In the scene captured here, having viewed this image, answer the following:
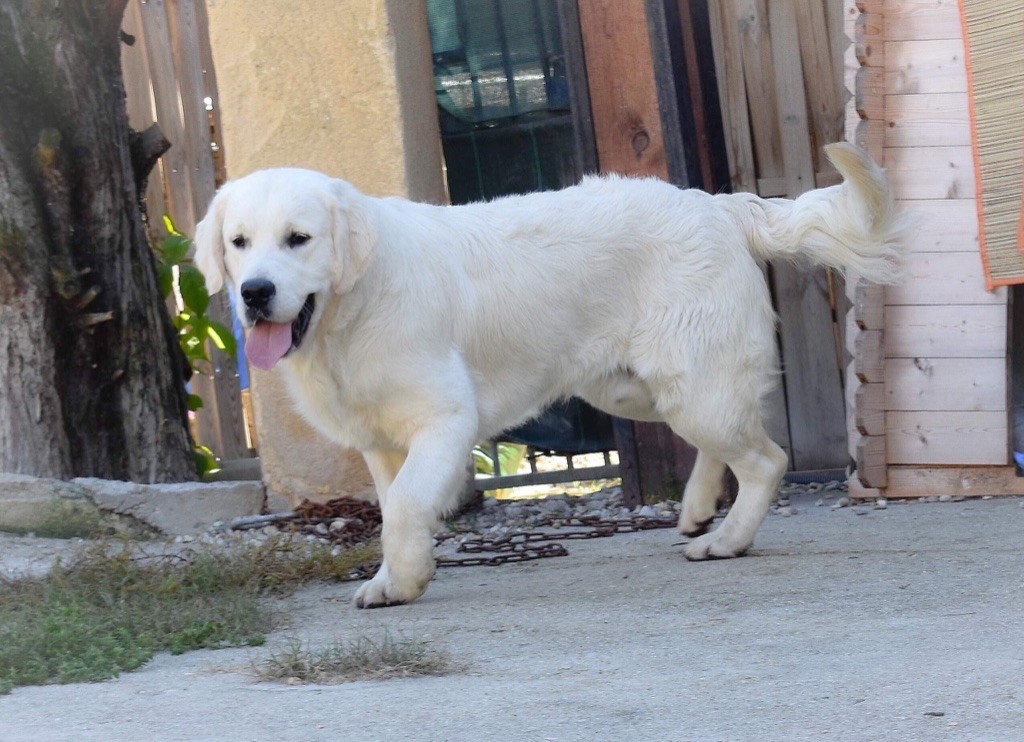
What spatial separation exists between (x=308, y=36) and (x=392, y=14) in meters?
0.37

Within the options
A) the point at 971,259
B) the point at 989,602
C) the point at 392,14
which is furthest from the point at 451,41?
the point at 989,602

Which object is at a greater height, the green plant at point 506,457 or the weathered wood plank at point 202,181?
the weathered wood plank at point 202,181

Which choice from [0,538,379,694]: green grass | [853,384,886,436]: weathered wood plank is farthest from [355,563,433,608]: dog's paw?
[853,384,886,436]: weathered wood plank

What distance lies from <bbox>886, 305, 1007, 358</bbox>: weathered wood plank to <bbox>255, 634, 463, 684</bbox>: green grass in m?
2.99

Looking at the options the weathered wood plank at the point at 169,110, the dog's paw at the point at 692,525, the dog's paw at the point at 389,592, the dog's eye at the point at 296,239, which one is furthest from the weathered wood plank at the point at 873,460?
the weathered wood plank at the point at 169,110

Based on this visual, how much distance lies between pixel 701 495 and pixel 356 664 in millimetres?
2039

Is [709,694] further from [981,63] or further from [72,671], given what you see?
[981,63]

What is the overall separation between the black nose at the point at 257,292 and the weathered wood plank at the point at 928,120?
2.87 meters

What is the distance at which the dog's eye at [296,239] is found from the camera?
3910 mm

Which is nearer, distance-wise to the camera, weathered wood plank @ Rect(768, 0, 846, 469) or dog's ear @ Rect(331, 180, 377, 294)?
dog's ear @ Rect(331, 180, 377, 294)

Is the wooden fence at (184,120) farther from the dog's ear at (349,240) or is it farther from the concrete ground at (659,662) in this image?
the dog's ear at (349,240)

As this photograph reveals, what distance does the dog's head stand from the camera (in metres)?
3.81

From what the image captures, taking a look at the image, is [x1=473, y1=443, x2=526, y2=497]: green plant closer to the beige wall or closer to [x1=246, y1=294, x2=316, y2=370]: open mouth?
the beige wall

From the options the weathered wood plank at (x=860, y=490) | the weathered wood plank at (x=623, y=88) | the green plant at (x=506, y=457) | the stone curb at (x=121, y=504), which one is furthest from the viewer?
the green plant at (x=506, y=457)
